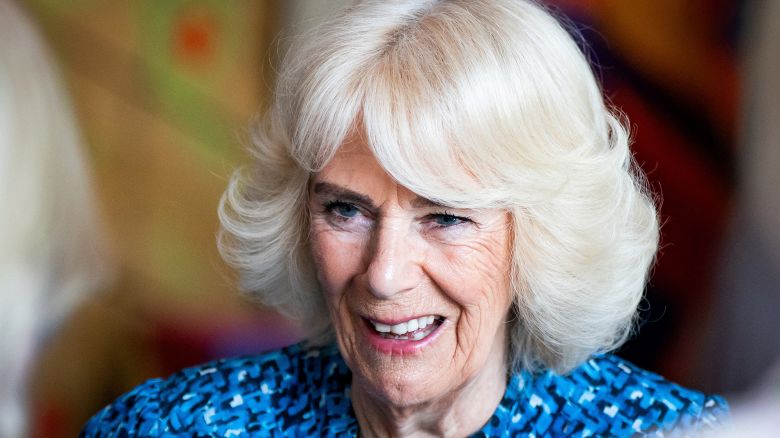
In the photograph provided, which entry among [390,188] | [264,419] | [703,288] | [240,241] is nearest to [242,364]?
[264,419]

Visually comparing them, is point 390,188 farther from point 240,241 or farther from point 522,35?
point 240,241

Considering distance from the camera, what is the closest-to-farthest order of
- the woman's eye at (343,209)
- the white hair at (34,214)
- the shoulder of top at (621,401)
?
1. the woman's eye at (343,209)
2. the shoulder of top at (621,401)
3. the white hair at (34,214)

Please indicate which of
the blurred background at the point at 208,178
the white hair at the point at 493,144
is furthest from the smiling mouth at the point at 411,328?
the blurred background at the point at 208,178

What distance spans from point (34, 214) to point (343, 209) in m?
1.40

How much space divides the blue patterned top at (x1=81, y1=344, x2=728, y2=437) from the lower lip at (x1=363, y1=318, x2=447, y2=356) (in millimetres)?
260

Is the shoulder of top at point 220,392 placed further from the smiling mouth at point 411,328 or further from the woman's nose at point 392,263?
the woman's nose at point 392,263

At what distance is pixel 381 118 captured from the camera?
4.40ft

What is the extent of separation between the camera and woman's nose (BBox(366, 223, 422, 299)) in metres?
1.37

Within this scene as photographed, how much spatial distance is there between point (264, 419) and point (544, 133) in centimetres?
78

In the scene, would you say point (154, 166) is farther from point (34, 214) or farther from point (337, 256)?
point (337, 256)

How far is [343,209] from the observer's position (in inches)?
57.6

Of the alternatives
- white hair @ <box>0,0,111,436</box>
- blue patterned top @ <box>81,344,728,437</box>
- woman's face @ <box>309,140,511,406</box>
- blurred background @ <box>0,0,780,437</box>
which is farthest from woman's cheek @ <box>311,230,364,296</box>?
white hair @ <box>0,0,111,436</box>

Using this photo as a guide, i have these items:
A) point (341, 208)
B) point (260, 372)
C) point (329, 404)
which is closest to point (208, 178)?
point (260, 372)

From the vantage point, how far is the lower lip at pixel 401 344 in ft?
4.81
